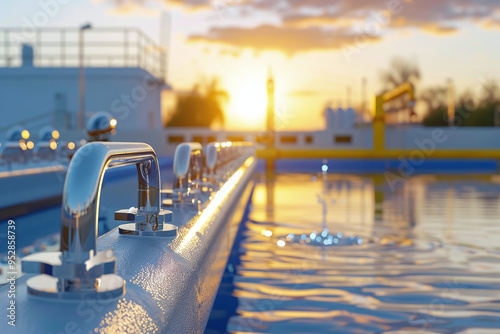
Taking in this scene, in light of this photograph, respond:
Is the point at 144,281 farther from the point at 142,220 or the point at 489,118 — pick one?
the point at 489,118

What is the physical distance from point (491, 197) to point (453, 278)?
7692 millimetres

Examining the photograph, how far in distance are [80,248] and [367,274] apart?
4040 millimetres

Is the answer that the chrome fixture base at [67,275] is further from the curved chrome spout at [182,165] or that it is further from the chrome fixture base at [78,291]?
the curved chrome spout at [182,165]

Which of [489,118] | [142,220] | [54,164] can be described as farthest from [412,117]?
[489,118]

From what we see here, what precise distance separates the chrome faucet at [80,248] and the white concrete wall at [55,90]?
2562 cm

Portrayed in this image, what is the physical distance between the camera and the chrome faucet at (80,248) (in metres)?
1.24

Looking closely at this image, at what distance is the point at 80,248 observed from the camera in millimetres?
1287

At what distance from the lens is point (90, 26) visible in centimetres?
2392

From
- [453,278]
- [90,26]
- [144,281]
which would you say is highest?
[90,26]

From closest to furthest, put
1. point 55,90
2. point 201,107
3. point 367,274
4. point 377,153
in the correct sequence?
point 367,274, point 377,153, point 55,90, point 201,107

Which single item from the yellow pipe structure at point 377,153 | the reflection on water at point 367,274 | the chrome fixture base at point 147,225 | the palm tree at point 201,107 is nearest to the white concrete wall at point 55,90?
the yellow pipe structure at point 377,153

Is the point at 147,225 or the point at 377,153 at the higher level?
the point at 147,225

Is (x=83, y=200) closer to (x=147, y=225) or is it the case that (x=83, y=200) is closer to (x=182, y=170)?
(x=147, y=225)

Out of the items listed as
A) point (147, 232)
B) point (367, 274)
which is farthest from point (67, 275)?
point (367, 274)
